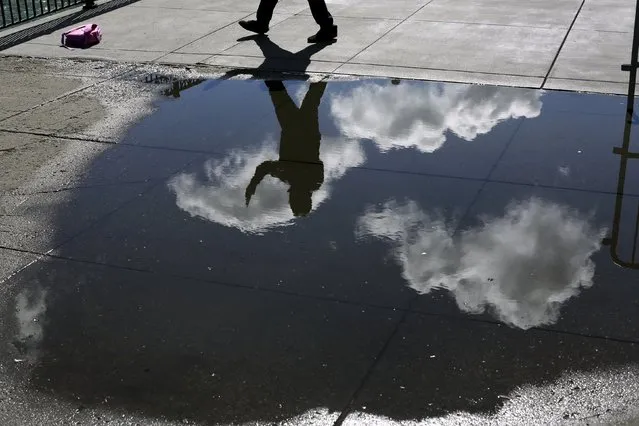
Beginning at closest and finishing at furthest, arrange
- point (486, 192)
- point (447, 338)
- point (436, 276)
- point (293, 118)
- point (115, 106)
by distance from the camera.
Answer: point (447, 338), point (436, 276), point (486, 192), point (293, 118), point (115, 106)

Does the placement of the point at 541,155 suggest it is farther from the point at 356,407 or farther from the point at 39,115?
the point at 39,115

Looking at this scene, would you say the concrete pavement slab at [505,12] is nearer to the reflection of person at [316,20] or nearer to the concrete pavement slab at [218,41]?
the reflection of person at [316,20]

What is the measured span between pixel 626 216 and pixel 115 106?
198 inches

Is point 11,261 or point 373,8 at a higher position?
point 373,8

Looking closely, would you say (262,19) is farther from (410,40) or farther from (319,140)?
(319,140)

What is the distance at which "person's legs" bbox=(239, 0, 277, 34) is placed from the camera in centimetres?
1111

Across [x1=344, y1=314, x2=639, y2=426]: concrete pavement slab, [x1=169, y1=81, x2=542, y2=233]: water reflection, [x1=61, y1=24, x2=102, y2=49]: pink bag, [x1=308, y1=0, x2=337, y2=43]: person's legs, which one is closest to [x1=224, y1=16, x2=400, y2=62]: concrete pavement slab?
[x1=308, y1=0, x2=337, y2=43]: person's legs

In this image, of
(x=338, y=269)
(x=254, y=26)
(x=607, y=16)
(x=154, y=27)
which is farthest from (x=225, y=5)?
(x=338, y=269)

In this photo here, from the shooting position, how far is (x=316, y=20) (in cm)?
1070

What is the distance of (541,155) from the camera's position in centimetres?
729

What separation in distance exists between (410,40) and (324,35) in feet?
3.37

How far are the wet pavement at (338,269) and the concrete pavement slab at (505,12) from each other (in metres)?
3.51

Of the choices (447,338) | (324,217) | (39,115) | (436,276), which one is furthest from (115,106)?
(447,338)

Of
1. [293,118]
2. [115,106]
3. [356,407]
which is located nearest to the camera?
[356,407]
